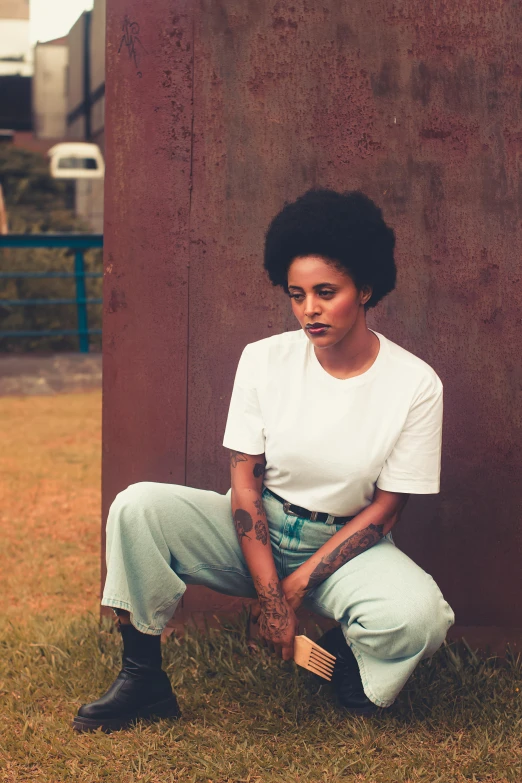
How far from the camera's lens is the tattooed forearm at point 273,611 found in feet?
8.38

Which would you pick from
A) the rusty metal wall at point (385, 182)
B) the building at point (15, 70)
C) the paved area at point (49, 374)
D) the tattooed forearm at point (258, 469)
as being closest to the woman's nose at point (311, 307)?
the tattooed forearm at point (258, 469)

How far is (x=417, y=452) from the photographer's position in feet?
8.47

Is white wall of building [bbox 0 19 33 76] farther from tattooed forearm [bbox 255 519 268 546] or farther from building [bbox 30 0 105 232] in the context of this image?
tattooed forearm [bbox 255 519 268 546]

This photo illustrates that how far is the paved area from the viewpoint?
29.4ft

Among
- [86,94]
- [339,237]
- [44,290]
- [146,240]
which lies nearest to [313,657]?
[339,237]

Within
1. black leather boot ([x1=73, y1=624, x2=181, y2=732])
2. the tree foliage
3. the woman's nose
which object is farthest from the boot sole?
the tree foliage

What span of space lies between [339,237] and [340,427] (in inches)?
20.6

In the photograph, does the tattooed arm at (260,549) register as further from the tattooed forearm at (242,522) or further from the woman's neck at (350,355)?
the woman's neck at (350,355)

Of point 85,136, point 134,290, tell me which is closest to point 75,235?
point 134,290

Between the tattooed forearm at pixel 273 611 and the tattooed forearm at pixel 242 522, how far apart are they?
153 millimetres

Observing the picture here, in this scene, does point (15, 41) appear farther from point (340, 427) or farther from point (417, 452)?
point (417, 452)

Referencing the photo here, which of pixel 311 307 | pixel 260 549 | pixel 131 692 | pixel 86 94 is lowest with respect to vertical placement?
pixel 131 692

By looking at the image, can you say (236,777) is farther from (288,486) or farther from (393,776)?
(288,486)

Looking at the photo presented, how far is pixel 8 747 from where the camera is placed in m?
2.63
